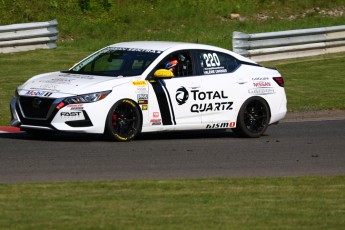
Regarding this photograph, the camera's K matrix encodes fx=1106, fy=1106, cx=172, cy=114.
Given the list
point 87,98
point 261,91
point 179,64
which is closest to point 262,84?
point 261,91

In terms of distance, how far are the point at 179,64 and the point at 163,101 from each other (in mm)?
758

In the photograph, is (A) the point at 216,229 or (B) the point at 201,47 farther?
(B) the point at 201,47

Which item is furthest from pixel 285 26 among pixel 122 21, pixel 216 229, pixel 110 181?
pixel 216 229

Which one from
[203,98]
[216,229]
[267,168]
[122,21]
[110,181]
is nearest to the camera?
[216,229]

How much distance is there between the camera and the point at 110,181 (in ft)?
37.2

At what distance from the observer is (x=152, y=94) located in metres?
15.1

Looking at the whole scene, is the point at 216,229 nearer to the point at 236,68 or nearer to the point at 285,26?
the point at 236,68

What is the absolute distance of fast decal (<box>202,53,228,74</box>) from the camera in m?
15.9

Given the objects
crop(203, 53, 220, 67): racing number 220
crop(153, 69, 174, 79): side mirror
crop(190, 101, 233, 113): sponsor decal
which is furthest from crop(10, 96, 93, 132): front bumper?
crop(203, 53, 220, 67): racing number 220

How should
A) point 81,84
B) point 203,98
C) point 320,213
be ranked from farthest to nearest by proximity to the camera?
point 203,98 < point 81,84 < point 320,213

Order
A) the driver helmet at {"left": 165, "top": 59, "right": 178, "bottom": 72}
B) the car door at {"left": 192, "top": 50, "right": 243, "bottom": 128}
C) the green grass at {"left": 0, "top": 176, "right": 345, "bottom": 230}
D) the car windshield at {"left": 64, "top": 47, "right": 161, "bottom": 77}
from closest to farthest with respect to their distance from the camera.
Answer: the green grass at {"left": 0, "top": 176, "right": 345, "bottom": 230} → the car windshield at {"left": 64, "top": 47, "right": 161, "bottom": 77} → the driver helmet at {"left": 165, "top": 59, "right": 178, "bottom": 72} → the car door at {"left": 192, "top": 50, "right": 243, "bottom": 128}

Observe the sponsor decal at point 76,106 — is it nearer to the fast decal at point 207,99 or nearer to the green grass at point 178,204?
the fast decal at point 207,99

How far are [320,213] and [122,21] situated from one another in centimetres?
1965

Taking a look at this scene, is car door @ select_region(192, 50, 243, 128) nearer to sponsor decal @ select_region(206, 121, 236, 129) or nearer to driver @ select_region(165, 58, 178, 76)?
sponsor decal @ select_region(206, 121, 236, 129)
